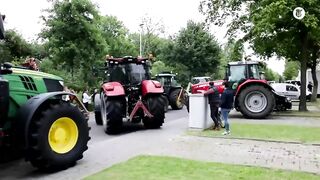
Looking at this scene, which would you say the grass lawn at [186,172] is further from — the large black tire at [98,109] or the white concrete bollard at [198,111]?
the large black tire at [98,109]

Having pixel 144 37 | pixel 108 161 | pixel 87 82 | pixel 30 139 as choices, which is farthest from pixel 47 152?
pixel 144 37

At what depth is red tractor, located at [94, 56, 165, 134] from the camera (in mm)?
14682

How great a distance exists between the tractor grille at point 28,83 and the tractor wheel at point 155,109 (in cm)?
638

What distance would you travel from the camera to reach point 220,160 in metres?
9.63

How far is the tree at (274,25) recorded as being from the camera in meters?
21.4

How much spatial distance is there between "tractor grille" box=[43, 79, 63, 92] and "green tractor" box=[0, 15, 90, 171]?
9 centimetres

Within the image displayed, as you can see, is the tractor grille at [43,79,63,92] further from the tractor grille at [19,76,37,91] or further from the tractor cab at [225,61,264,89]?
the tractor cab at [225,61,264,89]

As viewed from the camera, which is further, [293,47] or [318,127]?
[293,47]

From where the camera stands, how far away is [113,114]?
14492mm

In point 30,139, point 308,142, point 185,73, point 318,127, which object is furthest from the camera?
point 185,73

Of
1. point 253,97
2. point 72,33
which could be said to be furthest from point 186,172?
point 72,33

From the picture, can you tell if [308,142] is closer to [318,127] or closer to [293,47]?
[318,127]

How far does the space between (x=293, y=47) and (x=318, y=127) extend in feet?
34.6

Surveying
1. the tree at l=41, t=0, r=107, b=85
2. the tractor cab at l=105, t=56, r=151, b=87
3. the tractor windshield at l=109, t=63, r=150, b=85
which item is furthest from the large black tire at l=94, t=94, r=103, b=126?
the tree at l=41, t=0, r=107, b=85
